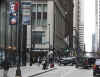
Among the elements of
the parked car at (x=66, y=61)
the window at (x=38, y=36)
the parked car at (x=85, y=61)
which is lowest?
the parked car at (x=66, y=61)

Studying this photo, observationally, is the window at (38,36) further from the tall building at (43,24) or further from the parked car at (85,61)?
the parked car at (85,61)

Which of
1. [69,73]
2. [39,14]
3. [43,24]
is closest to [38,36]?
[43,24]

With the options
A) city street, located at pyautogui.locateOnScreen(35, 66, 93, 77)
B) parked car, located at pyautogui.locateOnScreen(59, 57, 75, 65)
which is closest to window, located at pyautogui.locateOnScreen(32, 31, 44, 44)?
parked car, located at pyautogui.locateOnScreen(59, 57, 75, 65)

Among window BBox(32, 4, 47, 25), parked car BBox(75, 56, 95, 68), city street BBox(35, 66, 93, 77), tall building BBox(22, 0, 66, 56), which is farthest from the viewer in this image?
window BBox(32, 4, 47, 25)

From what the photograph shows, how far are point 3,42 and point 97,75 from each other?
1391 cm

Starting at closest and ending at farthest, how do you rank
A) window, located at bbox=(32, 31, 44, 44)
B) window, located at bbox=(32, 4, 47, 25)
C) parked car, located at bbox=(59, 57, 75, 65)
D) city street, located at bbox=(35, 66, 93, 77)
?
1. city street, located at bbox=(35, 66, 93, 77)
2. parked car, located at bbox=(59, 57, 75, 65)
3. window, located at bbox=(32, 31, 44, 44)
4. window, located at bbox=(32, 4, 47, 25)

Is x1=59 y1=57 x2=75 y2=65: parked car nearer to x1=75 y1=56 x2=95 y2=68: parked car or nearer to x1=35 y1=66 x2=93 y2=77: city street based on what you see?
x1=75 y1=56 x2=95 y2=68: parked car

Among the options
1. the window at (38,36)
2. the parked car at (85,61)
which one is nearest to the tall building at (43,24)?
the window at (38,36)

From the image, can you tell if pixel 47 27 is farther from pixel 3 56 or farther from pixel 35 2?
pixel 3 56

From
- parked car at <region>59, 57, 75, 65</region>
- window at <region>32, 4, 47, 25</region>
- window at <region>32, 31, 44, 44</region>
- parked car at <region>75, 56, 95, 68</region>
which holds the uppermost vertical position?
window at <region>32, 4, 47, 25</region>

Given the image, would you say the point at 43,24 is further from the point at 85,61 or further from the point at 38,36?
the point at 85,61

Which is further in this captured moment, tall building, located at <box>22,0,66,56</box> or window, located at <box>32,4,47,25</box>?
window, located at <box>32,4,47,25</box>

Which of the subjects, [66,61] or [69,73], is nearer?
[69,73]

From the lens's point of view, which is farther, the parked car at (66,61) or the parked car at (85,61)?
the parked car at (66,61)
